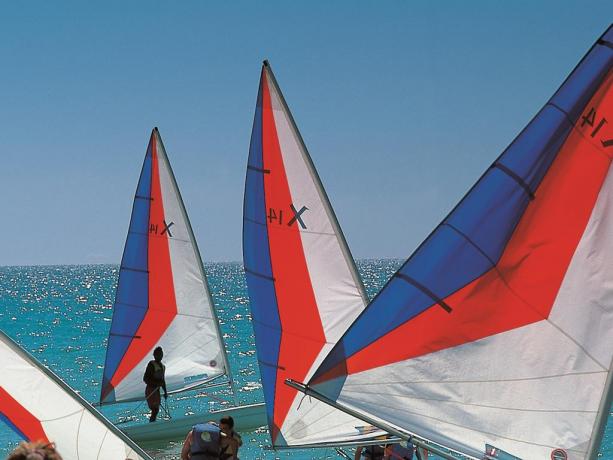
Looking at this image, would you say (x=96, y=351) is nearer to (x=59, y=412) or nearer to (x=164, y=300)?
(x=164, y=300)

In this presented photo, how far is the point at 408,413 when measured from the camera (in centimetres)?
707

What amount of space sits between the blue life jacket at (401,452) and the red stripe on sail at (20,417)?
A: 15.5 ft

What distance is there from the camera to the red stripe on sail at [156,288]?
56.9ft

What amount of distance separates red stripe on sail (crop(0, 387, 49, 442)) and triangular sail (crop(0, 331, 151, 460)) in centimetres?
1

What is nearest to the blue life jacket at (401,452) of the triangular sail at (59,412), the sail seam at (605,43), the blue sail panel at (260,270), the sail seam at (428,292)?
the blue sail panel at (260,270)

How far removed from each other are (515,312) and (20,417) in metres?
3.43

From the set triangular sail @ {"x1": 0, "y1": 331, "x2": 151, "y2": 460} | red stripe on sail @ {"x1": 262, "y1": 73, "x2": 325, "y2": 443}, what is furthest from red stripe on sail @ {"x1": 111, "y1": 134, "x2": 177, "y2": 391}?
triangular sail @ {"x1": 0, "y1": 331, "x2": 151, "y2": 460}

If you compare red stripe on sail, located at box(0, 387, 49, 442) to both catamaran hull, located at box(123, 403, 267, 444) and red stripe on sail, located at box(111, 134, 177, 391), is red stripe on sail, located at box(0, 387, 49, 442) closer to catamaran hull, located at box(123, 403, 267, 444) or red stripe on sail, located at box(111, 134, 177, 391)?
red stripe on sail, located at box(111, 134, 177, 391)

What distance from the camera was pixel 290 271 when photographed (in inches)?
A: 444

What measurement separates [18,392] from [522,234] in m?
3.55

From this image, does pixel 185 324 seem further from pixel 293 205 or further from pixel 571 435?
pixel 571 435

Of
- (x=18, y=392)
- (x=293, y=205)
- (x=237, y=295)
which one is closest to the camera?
(x=18, y=392)

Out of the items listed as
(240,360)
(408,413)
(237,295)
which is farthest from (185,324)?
(237,295)

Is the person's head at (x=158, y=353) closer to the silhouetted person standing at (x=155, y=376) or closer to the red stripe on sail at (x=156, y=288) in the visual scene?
the silhouetted person standing at (x=155, y=376)
